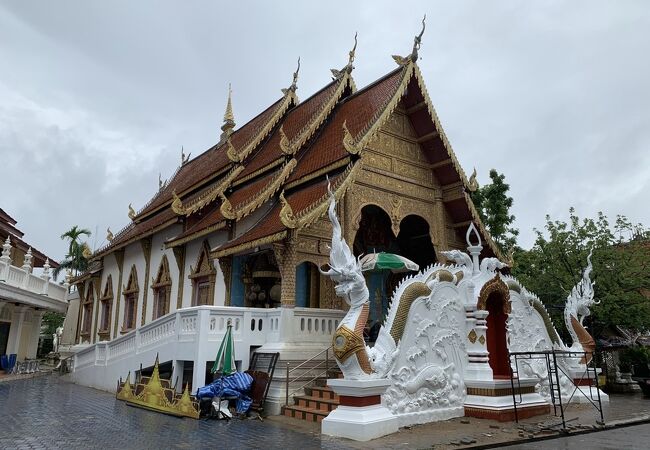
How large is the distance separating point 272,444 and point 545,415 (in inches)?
193

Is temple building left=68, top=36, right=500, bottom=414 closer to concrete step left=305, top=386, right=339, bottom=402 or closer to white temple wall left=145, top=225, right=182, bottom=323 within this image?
white temple wall left=145, top=225, right=182, bottom=323

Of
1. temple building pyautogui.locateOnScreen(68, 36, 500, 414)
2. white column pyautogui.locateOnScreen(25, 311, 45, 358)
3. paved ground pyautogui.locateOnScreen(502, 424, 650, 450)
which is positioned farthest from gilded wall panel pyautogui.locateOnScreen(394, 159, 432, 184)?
white column pyautogui.locateOnScreen(25, 311, 45, 358)

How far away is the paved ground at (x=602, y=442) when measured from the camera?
5961mm

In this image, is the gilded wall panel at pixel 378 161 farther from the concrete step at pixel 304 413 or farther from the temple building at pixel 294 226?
the concrete step at pixel 304 413

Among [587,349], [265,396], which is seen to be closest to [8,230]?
[265,396]

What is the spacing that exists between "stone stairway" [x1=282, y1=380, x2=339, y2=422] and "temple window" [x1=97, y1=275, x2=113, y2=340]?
1161 centimetres

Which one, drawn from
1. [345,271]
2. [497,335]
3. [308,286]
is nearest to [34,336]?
[308,286]

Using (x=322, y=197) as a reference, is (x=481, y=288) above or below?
below

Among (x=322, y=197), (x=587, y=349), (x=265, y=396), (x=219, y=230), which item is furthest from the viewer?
(x=219, y=230)

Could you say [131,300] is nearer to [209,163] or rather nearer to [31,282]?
[209,163]

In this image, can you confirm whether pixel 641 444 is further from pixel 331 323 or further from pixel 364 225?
pixel 364 225

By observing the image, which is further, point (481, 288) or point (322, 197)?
point (322, 197)

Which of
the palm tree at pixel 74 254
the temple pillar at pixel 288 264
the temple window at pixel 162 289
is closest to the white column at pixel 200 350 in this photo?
the temple pillar at pixel 288 264

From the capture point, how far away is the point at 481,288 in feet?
27.1
